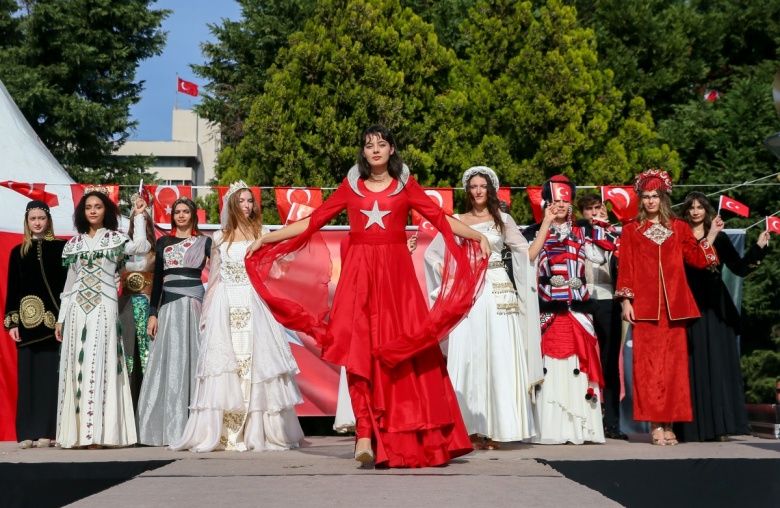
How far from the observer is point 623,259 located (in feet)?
26.3

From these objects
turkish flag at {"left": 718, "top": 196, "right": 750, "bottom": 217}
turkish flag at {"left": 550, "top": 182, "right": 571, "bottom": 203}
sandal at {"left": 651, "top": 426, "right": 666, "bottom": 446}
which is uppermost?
turkish flag at {"left": 718, "top": 196, "right": 750, "bottom": 217}

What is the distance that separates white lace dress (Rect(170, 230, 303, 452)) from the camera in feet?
25.7

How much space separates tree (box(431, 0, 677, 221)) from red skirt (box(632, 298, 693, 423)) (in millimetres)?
13701

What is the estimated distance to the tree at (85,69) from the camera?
2452cm

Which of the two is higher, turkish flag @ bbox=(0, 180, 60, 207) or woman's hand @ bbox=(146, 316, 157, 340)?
turkish flag @ bbox=(0, 180, 60, 207)

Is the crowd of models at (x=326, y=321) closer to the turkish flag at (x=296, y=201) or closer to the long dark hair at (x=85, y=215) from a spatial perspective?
the long dark hair at (x=85, y=215)

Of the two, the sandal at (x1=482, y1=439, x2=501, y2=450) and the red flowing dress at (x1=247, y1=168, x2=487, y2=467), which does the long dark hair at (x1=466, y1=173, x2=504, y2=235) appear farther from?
the sandal at (x1=482, y1=439, x2=501, y2=450)

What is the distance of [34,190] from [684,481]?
272 inches

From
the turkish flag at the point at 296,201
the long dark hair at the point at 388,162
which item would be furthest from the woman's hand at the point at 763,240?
the turkish flag at the point at 296,201

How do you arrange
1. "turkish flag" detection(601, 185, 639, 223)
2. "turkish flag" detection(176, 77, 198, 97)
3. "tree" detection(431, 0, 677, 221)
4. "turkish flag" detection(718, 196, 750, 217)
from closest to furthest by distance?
"turkish flag" detection(718, 196, 750, 217) < "turkish flag" detection(601, 185, 639, 223) < "tree" detection(431, 0, 677, 221) < "turkish flag" detection(176, 77, 198, 97)

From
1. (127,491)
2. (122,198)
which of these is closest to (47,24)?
(122,198)

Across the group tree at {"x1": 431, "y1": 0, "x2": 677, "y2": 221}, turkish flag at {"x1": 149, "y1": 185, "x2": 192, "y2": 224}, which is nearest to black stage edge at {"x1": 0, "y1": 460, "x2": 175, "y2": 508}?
turkish flag at {"x1": 149, "y1": 185, "x2": 192, "y2": 224}

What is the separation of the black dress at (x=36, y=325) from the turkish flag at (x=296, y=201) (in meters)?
4.08

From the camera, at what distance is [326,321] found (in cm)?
689
